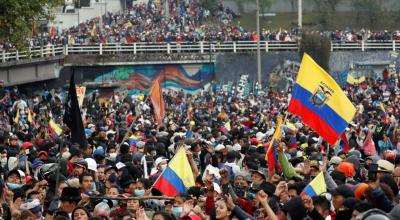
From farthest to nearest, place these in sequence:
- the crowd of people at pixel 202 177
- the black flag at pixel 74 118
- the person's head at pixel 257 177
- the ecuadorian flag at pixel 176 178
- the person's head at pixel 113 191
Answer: the black flag at pixel 74 118 → the ecuadorian flag at pixel 176 178 → the person's head at pixel 257 177 → the person's head at pixel 113 191 → the crowd of people at pixel 202 177

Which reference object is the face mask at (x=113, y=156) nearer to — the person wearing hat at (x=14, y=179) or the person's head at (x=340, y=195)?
the person wearing hat at (x=14, y=179)

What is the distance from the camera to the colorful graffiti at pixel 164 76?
59.5 meters

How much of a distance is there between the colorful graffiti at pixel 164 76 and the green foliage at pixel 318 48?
12.7 ft

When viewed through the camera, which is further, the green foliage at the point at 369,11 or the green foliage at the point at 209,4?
the green foliage at the point at 369,11

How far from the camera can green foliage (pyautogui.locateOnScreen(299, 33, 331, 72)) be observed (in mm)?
60531

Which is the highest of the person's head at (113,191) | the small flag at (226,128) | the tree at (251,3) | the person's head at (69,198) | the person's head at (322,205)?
the person's head at (322,205)

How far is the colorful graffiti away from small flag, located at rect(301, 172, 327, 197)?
43.4 meters

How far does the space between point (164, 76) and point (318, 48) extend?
20.3 feet

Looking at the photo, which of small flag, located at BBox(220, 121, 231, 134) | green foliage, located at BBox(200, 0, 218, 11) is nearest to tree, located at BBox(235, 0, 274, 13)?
green foliage, located at BBox(200, 0, 218, 11)

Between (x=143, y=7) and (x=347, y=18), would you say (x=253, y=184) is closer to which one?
(x=143, y=7)

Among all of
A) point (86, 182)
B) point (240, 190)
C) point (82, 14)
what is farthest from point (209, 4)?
point (240, 190)

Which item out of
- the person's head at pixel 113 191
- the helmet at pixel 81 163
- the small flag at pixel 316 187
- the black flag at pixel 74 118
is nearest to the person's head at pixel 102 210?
the person's head at pixel 113 191

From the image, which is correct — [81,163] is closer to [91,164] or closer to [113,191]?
[91,164]

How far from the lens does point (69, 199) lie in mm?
15711
